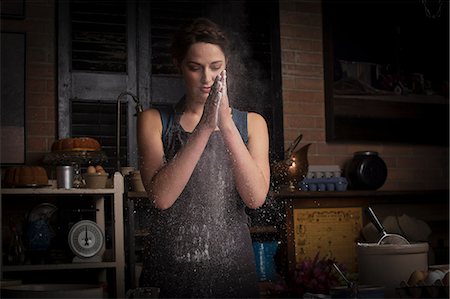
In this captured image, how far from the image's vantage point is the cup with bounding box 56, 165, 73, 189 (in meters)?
1.05

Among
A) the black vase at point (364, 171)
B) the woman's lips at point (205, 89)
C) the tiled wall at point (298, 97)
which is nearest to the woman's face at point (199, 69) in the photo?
the woman's lips at point (205, 89)

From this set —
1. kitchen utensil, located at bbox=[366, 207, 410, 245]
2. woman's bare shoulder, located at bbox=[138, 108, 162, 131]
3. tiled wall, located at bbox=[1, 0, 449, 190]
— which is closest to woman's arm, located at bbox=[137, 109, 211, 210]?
woman's bare shoulder, located at bbox=[138, 108, 162, 131]

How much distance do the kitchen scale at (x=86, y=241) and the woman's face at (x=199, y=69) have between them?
22 cm

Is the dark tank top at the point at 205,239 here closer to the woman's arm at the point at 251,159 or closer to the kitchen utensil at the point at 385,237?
the woman's arm at the point at 251,159

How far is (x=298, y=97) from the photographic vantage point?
1155mm

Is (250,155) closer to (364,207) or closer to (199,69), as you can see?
(199,69)

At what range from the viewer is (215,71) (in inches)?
42.6

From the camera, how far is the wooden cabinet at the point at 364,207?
3.78 feet

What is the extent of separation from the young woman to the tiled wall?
11cm

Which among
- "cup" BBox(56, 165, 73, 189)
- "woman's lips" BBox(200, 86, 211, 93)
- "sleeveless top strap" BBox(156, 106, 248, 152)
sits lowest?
"cup" BBox(56, 165, 73, 189)

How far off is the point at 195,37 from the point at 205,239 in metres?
0.27

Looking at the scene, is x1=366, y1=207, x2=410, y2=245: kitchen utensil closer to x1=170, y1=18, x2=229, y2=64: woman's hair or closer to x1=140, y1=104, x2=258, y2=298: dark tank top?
x1=140, y1=104, x2=258, y2=298: dark tank top

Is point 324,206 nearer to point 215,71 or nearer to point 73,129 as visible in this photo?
point 215,71

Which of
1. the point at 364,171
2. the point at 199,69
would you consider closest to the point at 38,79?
the point at 199,69
